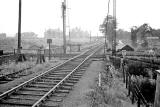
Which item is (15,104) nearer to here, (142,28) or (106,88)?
(106,88)

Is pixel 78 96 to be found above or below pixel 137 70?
above

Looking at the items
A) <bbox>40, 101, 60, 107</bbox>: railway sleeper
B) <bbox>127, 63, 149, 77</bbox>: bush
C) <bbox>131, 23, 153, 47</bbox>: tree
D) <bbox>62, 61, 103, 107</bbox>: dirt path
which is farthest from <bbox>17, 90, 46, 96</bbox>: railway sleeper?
<bbox>131, 23, 153, 47</bbox>: tree

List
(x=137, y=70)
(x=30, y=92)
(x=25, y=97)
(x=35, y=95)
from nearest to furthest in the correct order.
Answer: (x=25, y=97) < (x=35, y=95) < (x=30, y=92) < (x=137, y=70)

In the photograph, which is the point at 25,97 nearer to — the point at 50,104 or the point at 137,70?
the point at 50,104

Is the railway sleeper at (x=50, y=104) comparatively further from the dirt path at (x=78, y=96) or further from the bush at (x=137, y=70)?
the bush at (x=137, y=70)

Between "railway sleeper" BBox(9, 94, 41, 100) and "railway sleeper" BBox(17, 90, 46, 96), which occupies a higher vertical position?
"railway sleeper" BBox(17, 90, 46, 96)

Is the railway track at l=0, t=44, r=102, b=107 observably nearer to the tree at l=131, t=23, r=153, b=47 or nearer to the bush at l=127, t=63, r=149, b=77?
the bush at l=127, t=63, r=149, b=77

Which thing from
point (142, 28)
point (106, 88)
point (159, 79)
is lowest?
point (106, 88)

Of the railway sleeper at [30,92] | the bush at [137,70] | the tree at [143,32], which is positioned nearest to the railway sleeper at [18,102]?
the railway sleeper at [30,92]

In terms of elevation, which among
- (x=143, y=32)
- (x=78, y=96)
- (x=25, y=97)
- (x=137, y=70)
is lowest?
(x=137, y=70)

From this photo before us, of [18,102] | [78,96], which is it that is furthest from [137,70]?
[18,102]

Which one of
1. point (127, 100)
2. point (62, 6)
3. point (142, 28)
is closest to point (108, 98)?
point (127, 100)

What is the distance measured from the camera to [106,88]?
9352 mm

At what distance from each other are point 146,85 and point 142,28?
40377 mm
